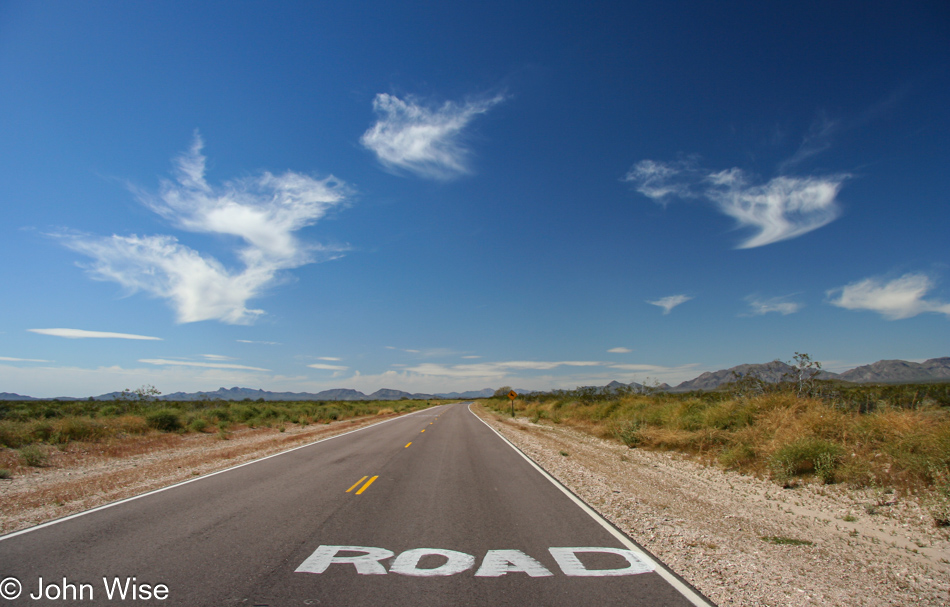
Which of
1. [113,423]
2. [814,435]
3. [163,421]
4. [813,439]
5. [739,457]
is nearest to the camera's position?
[813,439]

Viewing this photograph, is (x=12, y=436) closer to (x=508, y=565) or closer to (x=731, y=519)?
(x=508, y=565)

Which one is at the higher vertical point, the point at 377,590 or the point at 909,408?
the point at 909,408

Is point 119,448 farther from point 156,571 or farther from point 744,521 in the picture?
point 744,521

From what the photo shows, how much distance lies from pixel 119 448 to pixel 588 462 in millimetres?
18459

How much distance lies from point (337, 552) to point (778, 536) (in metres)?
6.56

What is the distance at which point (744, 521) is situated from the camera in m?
7.72

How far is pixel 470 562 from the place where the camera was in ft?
17.4

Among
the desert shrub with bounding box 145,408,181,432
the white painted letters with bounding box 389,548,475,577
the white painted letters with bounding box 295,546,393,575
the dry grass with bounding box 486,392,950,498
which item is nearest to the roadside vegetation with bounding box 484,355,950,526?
the dry grass with bounding box 486,392,950,498

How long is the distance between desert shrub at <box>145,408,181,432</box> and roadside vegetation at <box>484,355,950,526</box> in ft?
78.8

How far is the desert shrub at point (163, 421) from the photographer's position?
2422 cm

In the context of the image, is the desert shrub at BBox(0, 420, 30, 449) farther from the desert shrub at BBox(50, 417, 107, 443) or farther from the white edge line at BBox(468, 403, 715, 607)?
the white edge line at BBox(468, 403, 715, 607)

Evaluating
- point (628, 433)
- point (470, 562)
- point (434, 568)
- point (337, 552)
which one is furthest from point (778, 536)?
point (628, 433)

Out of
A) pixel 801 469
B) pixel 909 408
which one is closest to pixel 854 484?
pixel 801 469

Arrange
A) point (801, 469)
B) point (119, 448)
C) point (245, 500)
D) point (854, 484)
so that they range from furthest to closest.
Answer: point (119, 448) < point (801, 469) < point (854, 484) < point (245, 500)
